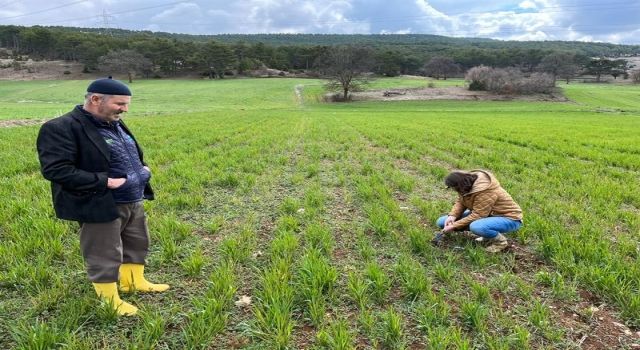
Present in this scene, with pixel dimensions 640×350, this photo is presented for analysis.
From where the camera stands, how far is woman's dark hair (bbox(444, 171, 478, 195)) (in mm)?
5090

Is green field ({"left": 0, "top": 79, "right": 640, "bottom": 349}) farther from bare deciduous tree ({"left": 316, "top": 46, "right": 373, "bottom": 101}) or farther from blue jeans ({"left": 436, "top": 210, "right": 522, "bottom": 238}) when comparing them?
bare deciduous tree ({"left": 316, "top": 46, "right": 373, "bottom": 101})

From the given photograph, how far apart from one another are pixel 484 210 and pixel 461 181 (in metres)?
0.46

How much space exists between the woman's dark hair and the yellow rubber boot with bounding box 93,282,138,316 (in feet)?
12.4

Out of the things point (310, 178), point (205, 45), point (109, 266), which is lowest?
point (310, 178)

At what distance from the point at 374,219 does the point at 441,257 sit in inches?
54.7

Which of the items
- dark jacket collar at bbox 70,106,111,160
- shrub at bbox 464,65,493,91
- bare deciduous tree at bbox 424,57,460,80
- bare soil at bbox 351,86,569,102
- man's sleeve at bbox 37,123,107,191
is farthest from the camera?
bare deciduous tree at bbox 424,57,460,80

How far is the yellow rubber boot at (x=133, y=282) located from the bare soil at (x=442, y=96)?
6005cm

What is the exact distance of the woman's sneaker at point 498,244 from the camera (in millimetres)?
4914

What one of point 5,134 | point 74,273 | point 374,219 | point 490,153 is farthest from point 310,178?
point 5,134

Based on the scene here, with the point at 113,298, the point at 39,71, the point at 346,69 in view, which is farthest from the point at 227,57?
the point at 113,298

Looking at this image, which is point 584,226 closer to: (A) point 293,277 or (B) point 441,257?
(B) point 441,257

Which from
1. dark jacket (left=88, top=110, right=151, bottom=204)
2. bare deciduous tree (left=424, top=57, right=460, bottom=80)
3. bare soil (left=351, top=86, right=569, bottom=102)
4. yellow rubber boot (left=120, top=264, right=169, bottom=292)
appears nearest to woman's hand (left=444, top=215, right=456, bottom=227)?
yellow rubber boot (left=120, top=264, right=169, bottom=292)

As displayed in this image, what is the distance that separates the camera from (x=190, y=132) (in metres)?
18.1

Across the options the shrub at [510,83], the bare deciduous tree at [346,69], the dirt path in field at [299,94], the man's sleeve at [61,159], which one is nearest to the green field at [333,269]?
the man's sleeve at [61,159]
